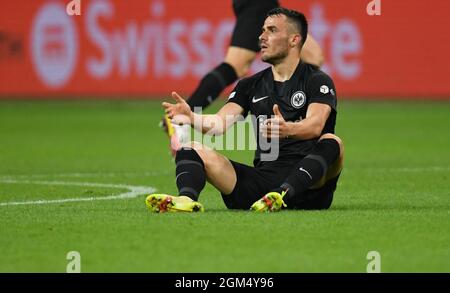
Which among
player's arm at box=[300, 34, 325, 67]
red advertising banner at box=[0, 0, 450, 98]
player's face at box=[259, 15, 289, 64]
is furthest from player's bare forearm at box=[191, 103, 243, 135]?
red advertising banner at box=[0, 0, 450, 98]

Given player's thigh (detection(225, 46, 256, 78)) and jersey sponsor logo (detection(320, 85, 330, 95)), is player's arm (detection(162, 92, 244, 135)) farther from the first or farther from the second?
player's thigh (detection(225, 46, 256, 78))

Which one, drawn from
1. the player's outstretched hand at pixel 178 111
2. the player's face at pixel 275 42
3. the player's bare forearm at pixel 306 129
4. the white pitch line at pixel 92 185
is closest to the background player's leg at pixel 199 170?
the player's outstretched hand at pixel 178 111

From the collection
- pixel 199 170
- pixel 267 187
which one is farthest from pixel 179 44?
pixel 199 170

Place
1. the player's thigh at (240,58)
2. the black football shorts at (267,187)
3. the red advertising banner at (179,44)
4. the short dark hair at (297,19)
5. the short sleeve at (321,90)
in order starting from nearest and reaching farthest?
the short sleeve at (321,90) < the black football shorts at (267,187) < the short dark hair at (297,19) < the player's thigh at (240,58) < the red advertising banner at (179,44)

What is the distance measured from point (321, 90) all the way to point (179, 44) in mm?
13379

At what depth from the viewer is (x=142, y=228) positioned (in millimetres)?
6676

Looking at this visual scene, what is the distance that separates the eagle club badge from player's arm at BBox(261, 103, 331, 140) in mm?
139

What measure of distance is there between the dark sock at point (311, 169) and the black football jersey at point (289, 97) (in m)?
0.27

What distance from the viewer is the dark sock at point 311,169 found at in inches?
286

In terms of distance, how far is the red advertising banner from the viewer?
20.6m

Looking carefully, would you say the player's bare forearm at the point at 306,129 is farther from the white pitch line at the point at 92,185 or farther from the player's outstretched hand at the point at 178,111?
the white pitch line at the point at 92,185

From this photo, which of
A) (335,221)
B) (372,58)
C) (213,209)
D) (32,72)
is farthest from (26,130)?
(335,221)

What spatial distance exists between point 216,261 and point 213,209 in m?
2.19
